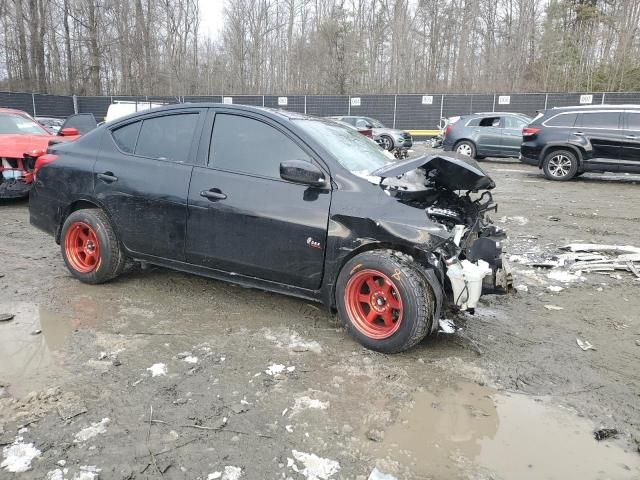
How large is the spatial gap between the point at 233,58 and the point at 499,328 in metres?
39.2

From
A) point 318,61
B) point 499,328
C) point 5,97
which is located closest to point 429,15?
point 318,61

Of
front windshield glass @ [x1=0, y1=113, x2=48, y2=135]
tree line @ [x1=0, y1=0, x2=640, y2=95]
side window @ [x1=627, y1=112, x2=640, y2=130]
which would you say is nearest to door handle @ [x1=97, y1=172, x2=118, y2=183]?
front windshield glass @ [x1=0, y1=113, x2=48, y2=135]

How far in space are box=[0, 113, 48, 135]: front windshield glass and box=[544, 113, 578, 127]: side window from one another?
432 inches

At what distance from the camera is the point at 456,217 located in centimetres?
365

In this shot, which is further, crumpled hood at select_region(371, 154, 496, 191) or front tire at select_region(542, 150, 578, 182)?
front tire at select_region(542, 150, 578, 182)

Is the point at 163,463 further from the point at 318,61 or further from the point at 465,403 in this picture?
the point at 318,61

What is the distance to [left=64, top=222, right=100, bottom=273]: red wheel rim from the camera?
4.62 m

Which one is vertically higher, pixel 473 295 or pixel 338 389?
pixel 473 295

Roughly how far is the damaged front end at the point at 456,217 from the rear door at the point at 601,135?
910 centimetres

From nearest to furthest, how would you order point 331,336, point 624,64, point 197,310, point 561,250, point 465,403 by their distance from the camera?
point 465,403 < point 331,336 < point 197,310 < point 561,250 < point 624,64

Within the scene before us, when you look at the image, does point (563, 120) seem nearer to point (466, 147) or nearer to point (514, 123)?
point (514, 123)

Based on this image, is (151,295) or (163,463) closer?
(163,463)

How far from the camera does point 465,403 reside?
2928 millimetres

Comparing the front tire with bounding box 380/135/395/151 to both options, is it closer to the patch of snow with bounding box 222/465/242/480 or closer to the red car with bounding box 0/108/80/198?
the red car with bounding box 0/108/80/198
